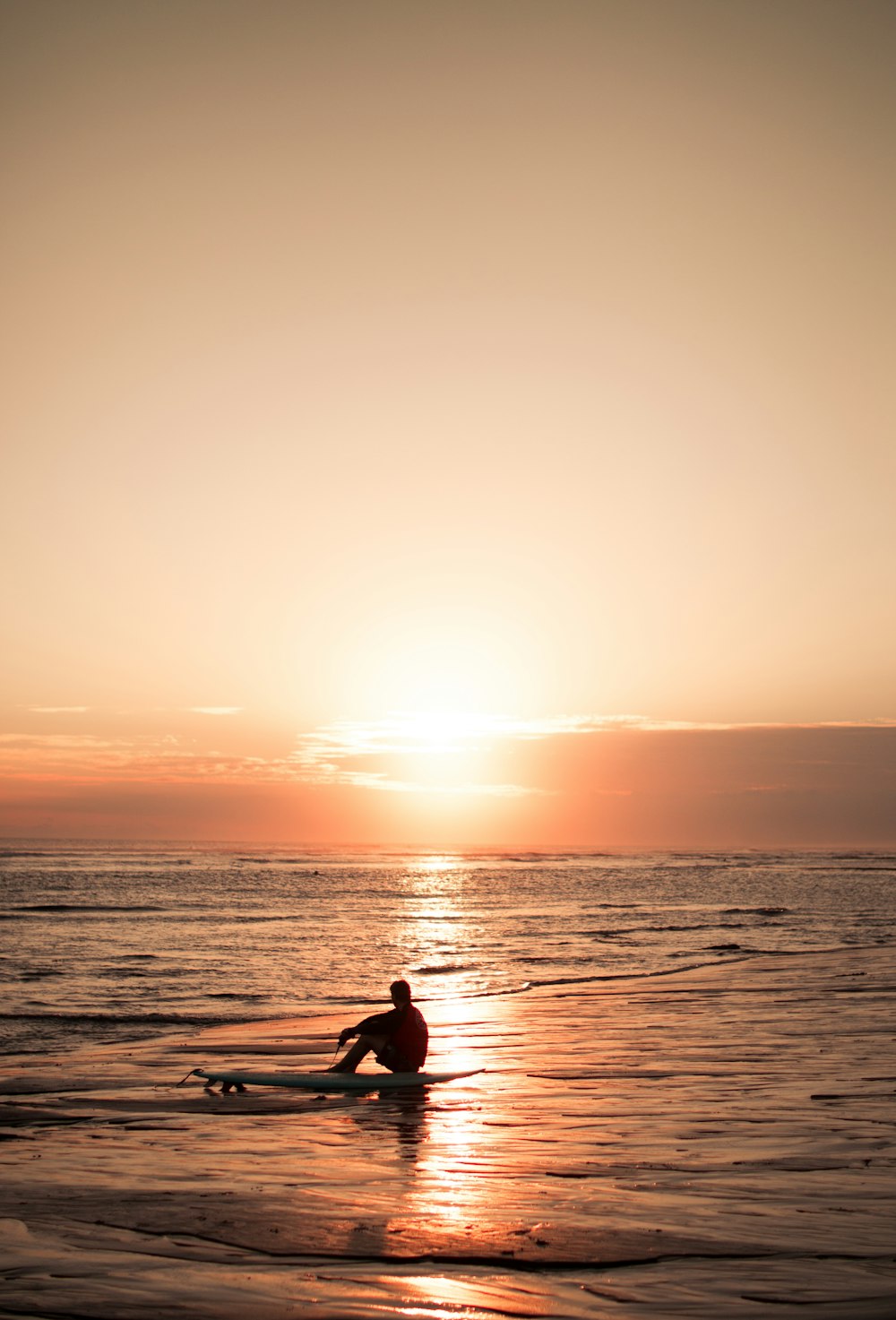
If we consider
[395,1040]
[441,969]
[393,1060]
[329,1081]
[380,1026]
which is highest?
[380,1026]

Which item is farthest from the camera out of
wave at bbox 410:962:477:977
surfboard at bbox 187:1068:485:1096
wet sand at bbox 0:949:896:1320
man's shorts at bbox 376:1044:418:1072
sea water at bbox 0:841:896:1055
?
wave at bbox 410:962:477:977

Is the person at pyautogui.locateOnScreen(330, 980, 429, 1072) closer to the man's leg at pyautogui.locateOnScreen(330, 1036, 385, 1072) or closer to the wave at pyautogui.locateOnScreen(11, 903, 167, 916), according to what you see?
the man's leg at pyautogui.locateOnScreen(330, 1036, 385, 1072)

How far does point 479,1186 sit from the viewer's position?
9.23m

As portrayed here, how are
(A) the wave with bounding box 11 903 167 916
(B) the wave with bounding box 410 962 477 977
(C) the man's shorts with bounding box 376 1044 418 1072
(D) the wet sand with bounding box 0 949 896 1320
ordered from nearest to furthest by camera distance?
(D) the wet sand with bounding box 0 949 896 1320, (C) the man's shorts with bounding box 376 1044 418 1072, (B) the wave with bounding box 410 962 477 977, (A) the wave with bounding box 11 903 167 916

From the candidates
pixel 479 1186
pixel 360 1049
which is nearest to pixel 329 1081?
pixel 360 1049

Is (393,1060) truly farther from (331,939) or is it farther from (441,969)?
(331,939)

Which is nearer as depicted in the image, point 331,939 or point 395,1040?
point 395,1040

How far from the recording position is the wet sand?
668 centimetres

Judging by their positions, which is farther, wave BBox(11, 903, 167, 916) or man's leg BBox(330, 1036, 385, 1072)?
wave BBox(11, 903, 167, 916)

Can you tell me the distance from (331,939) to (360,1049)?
90.7 ft

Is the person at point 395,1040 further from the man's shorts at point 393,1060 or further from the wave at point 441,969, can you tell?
the wave at point 441,969

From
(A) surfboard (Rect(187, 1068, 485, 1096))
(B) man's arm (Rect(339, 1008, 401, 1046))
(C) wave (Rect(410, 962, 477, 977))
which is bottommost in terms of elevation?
(C) wave (Rect(410, 962, 477, 977))

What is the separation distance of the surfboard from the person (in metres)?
0.28

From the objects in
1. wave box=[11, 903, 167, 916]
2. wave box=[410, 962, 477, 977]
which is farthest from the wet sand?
wave box=[11, 903, 167, 916]
